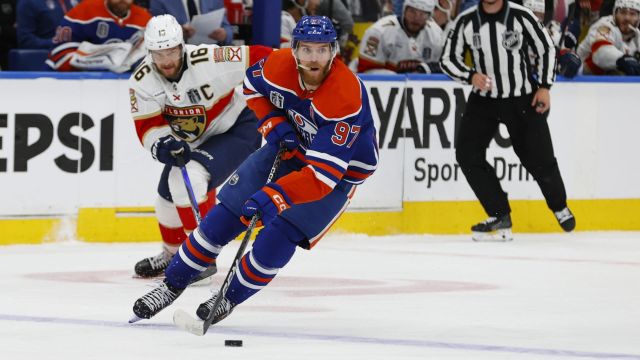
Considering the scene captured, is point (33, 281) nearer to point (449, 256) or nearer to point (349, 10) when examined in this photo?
point (449, 256)

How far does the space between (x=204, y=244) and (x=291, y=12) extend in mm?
4743

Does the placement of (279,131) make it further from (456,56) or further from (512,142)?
(512,142)

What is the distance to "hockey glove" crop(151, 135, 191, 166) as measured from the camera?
6828 mm

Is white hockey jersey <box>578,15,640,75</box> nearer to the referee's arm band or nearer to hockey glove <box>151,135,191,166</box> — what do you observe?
the referee's arm band

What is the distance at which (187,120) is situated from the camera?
718 cm

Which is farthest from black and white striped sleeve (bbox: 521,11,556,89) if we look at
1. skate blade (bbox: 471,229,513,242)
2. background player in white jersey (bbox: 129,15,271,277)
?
background player in white jersey (bbox: 129,15,271,277)

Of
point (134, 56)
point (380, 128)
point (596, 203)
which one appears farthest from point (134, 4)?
point (596, 203)

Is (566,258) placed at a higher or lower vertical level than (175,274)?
lower

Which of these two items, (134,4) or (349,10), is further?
(349,10)

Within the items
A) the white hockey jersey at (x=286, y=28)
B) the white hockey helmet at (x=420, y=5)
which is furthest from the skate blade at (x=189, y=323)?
the white hockey helmet at (x=420, y=5)

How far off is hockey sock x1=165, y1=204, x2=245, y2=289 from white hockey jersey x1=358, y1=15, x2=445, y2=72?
175 inches

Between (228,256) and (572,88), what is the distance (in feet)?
9.67

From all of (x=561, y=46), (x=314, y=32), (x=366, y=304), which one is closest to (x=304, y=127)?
(x=314, y=32)

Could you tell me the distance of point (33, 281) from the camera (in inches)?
284
